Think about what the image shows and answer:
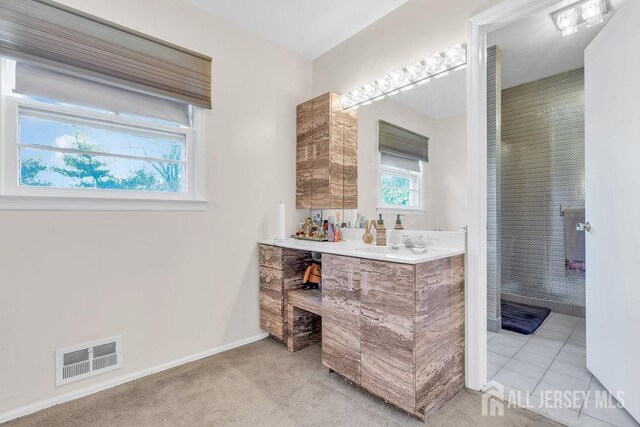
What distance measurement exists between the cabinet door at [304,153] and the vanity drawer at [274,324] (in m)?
1.00

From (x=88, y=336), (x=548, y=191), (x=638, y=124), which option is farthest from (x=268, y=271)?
(x=548, y=191)

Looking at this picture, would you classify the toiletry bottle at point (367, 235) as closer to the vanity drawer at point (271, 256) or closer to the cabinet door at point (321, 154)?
the cabinet door at point (321, 154)

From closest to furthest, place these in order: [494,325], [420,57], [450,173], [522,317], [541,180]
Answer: [450,173]
[420,57]
[494,325]
[522,317]
[541,180]

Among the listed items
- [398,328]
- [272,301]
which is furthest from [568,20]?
[272,301]

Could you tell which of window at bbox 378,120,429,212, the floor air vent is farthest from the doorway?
the floor air vent

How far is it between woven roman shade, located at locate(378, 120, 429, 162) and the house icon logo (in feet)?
5.00

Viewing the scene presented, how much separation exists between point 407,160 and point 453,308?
3.55 feet

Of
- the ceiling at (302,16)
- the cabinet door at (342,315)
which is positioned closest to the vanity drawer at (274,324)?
the cabinet door at (342,315)

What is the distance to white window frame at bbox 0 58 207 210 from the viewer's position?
1.64 metres

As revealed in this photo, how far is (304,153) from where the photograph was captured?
2.81 meters

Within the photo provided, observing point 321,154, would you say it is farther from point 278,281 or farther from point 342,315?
point 342,315

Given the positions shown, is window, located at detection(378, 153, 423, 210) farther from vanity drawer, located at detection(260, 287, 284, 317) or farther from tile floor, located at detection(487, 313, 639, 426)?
tile floor, located at detection(487, 313, 639, 426)

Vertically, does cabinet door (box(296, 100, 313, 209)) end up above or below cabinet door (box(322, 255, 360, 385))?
above

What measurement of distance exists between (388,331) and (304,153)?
178 centimetres
